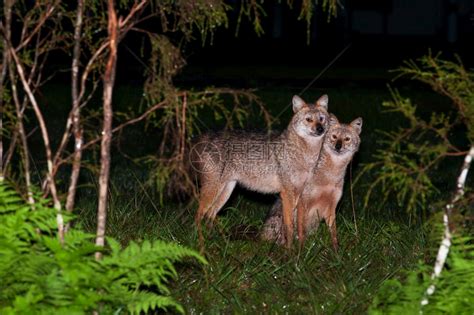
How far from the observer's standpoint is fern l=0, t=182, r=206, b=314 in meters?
5.04

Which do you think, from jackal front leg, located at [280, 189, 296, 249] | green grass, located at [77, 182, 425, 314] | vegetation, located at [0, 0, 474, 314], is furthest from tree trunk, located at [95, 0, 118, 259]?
jackal front leg, located at [280, 189, 296, 249]

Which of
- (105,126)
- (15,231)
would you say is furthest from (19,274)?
(105,126)

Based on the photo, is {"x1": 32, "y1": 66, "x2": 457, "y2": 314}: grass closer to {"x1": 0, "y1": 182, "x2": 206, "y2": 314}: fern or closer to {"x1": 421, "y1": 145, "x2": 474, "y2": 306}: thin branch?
{"x1": 421, "y1": 145, "x2": 474, "y2": 306}: thin branch

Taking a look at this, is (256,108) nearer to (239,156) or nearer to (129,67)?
(239,156)

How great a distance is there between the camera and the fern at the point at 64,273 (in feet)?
16.5

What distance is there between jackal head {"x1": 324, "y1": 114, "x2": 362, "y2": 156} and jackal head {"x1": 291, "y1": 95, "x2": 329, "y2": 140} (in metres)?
0.08

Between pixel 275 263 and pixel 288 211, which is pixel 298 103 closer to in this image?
pixel 288 211

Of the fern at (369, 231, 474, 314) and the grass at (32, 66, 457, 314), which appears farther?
the grass at (32, 66, 457, 314)

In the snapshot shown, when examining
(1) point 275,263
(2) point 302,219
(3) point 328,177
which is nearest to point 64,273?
(1) point 275,263

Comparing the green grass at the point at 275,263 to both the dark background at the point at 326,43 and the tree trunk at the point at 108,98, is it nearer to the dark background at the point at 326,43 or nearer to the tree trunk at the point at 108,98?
the tree trunk at the point at 108,98

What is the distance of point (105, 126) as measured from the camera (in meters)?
5.67

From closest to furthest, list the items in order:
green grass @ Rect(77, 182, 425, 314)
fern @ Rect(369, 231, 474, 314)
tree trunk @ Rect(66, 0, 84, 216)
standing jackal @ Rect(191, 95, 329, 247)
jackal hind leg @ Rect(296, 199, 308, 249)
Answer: fern @ Rect(369, 231, 474, 314) < tree trunk @ Rect(66, 0, 84, 216) < green grass @ Rect(77, 182, 425, 314) < jackal hind leg @ Rect(296, 199, 308, 249) < standing jackal @ Rect(191, 95, 329, 247)

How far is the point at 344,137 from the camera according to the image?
30.3 ft

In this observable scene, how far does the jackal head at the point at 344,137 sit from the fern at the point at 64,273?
395 centimetres
